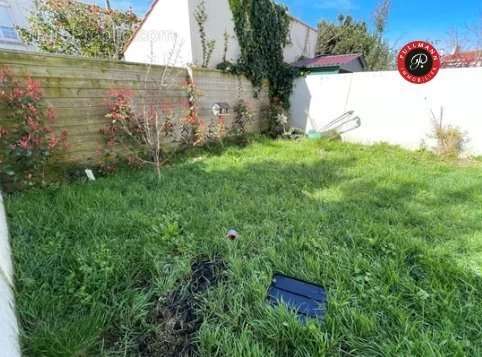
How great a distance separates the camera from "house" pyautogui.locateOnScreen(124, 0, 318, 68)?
18.8 feet

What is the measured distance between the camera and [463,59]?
10.2m

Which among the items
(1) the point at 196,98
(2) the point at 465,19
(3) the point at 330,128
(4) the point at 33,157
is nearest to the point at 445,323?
(4) the point at 33,157

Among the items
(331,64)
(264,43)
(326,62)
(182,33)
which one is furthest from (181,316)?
(326,62)

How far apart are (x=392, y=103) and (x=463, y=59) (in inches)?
311

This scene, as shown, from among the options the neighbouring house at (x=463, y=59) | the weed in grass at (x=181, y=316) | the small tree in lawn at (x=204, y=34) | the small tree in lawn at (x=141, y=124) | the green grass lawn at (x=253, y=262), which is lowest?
the weed in grass at (x=181, y=316)

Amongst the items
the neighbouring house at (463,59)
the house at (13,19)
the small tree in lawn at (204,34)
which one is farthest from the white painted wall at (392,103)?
the house at (13,19)

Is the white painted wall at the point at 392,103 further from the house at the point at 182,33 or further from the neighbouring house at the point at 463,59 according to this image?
the neighbouring house at the point at 463,59

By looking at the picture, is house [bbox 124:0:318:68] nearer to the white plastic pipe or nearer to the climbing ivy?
the climbing ivy

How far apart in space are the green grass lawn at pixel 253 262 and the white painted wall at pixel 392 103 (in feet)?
8.09

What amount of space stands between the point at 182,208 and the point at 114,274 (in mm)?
1058

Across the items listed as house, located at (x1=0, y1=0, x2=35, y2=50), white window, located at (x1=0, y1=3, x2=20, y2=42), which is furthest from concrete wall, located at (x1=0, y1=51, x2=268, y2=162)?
white window, located at (x1=0, y1=3, x2=20, y2=42)

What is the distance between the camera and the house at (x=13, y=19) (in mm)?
7418

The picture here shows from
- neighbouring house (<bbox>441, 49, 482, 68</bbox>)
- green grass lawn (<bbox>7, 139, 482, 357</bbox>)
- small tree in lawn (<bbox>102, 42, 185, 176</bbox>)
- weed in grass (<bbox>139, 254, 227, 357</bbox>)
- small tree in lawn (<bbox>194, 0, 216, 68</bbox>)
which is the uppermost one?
neighbouring house (<bbox>441, 49, 482, 68</bbox>)

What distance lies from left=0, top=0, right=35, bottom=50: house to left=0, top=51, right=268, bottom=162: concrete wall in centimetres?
641
